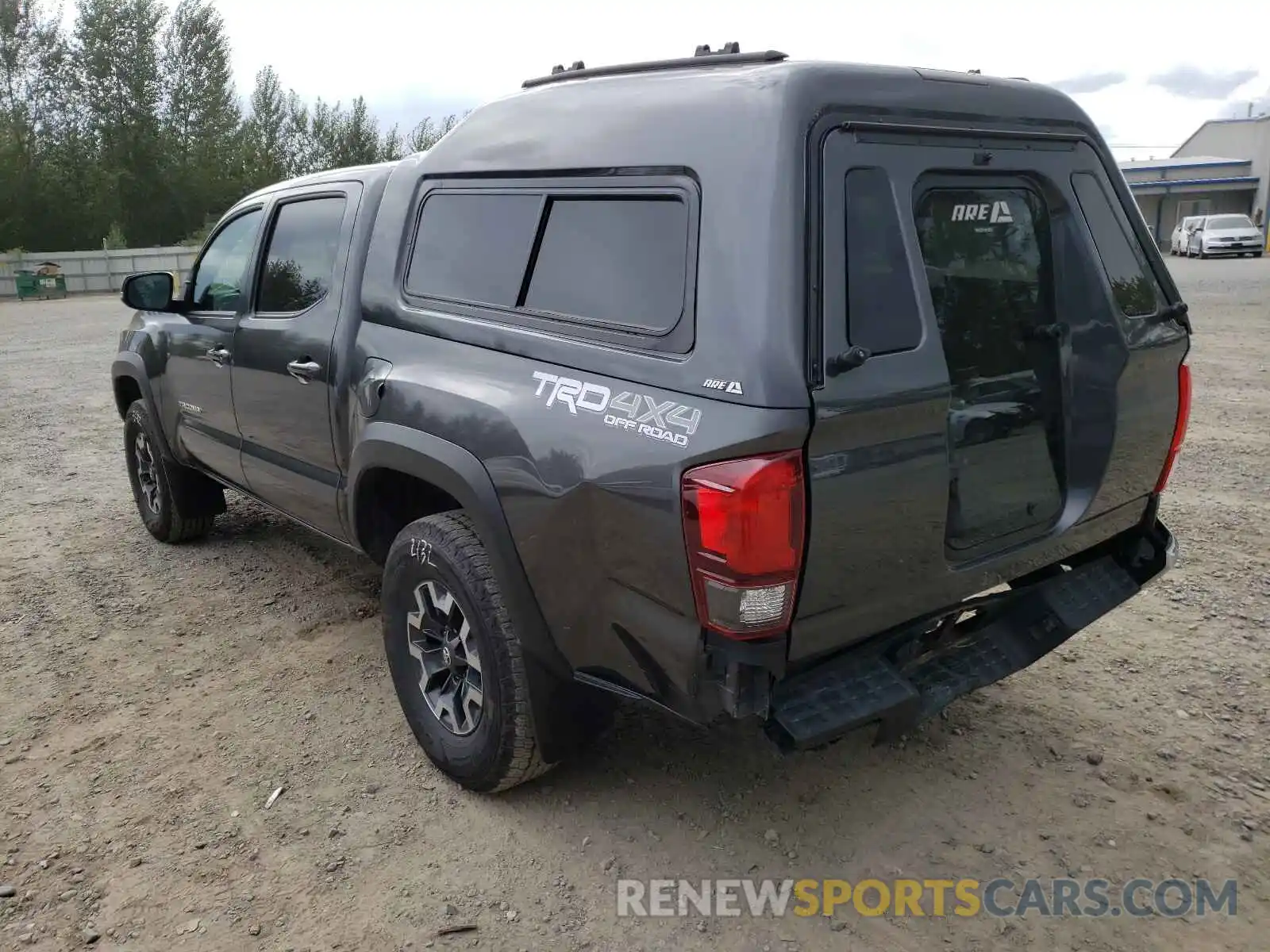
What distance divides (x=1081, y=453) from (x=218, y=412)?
3.65 m

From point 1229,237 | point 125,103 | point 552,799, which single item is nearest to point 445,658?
point 552,799

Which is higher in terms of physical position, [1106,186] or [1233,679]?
[1106,186]

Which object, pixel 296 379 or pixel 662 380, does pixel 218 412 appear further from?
pixel 662 380

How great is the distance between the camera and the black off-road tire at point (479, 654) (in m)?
2.85

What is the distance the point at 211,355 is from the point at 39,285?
1222 inches

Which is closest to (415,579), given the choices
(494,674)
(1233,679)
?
(494,674)

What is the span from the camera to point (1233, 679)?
3.71 meters

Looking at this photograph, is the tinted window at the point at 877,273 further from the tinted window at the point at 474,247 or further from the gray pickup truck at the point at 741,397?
the tinted window at the point at 474,247

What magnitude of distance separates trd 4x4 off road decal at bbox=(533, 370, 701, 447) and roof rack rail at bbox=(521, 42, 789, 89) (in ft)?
2.91

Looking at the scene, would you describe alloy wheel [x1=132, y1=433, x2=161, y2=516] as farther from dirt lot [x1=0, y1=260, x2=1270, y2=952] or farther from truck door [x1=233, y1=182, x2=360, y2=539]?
truck door [x1=233, y1=182, x2=360, y2=539]

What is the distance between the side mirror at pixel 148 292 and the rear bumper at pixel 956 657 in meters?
3.82

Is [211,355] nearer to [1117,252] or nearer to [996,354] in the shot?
[996,354]

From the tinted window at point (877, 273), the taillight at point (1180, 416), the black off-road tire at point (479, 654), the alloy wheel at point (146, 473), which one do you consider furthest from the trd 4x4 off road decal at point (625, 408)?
the alloy wheel at point (146, 473)

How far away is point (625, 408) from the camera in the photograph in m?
2.45
